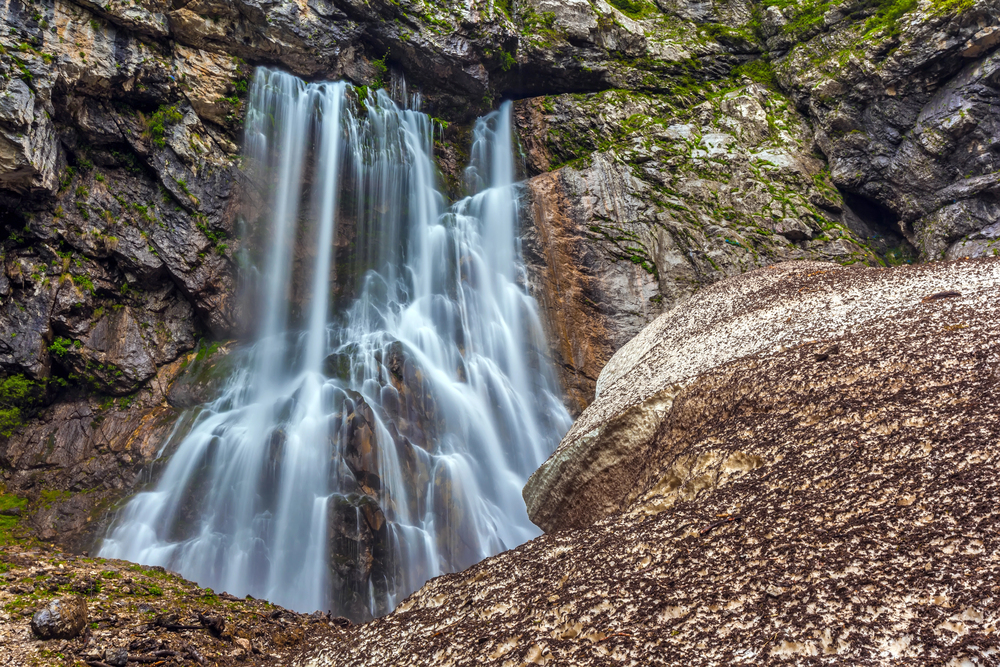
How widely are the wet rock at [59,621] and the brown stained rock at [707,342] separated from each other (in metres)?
5.53

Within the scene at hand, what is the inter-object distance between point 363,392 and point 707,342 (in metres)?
9.86

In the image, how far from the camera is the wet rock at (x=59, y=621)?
17.5 feet

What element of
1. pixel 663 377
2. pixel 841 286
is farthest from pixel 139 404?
pixel 841 286

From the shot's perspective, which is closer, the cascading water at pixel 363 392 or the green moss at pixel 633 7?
the cascading water at pixel 363 392

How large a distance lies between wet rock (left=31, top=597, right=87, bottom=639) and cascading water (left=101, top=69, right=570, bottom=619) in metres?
6.15

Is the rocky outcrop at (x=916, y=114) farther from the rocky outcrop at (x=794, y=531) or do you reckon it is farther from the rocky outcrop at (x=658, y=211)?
the rocky outcrop at (x=794, y=531)

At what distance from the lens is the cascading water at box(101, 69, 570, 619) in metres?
12.1

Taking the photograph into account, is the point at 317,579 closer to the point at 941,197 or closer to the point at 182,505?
the point at 182,505

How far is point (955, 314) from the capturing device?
5.37m

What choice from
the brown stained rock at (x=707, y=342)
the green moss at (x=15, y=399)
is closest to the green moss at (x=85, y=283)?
the green moss at (x=15, y=399)

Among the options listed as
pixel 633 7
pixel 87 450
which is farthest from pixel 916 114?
pixel 87 450

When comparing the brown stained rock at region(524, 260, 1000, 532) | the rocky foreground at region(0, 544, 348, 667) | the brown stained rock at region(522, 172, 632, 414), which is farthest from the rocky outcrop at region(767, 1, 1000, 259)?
→ the rocky foreground at region(0, 544, 348, 667)

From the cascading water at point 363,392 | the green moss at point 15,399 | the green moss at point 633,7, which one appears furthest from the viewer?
the green moss at point 633,7

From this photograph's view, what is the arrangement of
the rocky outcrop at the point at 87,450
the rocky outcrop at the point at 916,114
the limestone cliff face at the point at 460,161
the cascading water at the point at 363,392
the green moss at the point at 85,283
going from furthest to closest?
the rocky outcrop at the point at 916,114 → the green moss at the point at 85,283 → the limestone cliff face at the point at 460,161 → the rocky outcrop at the point at 87,450 → the cascading water at the point at 363,392
